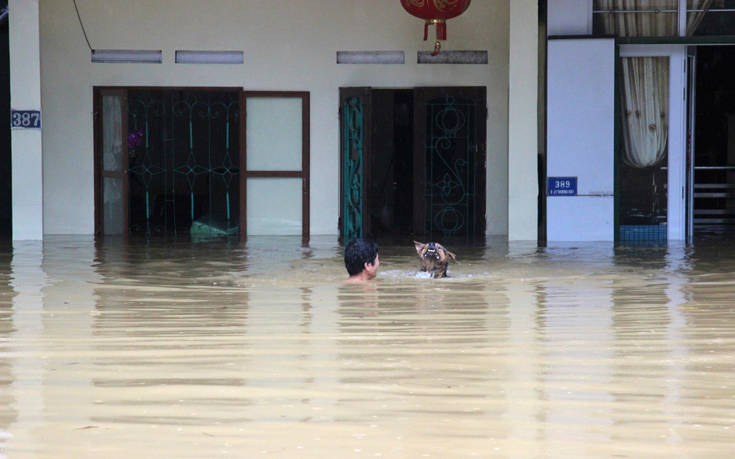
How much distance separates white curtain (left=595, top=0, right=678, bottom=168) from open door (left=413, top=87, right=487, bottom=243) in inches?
74.8

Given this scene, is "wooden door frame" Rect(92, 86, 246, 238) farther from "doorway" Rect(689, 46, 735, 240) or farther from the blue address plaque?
"doorway" Rect(689, 46, 735, 240)

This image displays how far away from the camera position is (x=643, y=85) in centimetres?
1293

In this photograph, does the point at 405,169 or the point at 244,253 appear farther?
the point at 405,169

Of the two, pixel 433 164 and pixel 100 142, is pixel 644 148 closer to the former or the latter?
pixel 433 164

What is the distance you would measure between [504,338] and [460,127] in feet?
28.6

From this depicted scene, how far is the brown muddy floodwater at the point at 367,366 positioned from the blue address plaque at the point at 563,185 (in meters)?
3.99

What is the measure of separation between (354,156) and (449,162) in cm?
128

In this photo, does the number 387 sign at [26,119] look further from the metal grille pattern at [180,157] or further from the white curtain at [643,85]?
the white curtain at [643,85]

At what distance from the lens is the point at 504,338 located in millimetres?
5602

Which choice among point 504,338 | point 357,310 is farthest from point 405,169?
point 504,338

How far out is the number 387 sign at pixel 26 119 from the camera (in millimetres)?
12766

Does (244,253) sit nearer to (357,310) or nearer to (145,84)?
(145,84)

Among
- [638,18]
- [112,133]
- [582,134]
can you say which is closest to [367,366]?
[582,134]

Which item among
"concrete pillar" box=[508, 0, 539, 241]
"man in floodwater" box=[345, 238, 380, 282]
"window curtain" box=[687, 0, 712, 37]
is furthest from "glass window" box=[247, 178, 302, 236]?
"man in floodwater" box=[345, 238, 380, 282]
